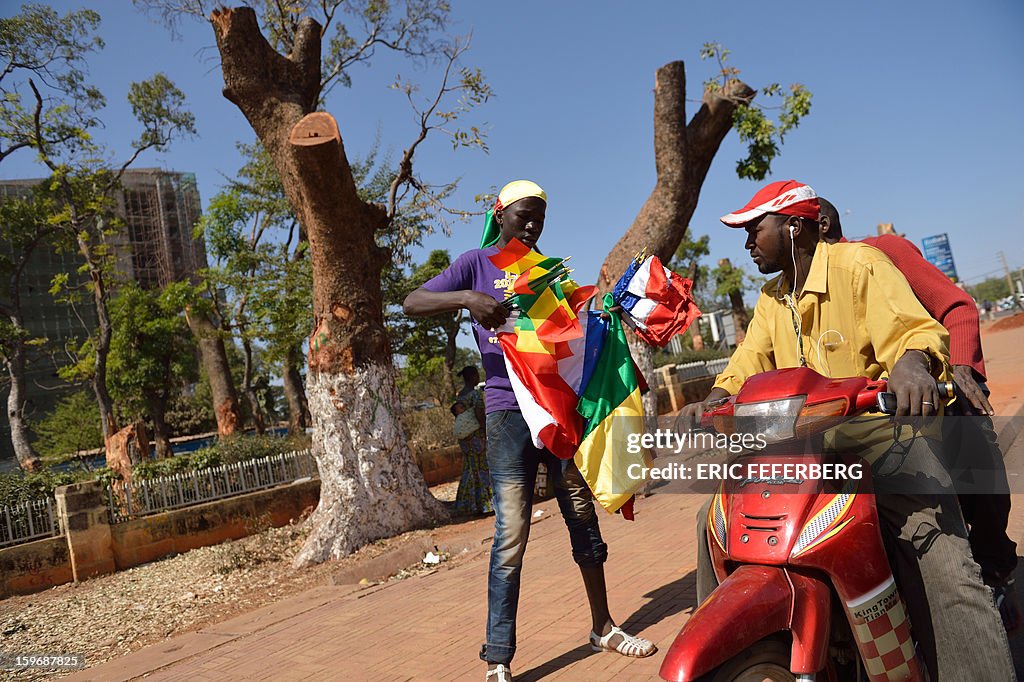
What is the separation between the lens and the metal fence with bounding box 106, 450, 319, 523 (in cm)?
913

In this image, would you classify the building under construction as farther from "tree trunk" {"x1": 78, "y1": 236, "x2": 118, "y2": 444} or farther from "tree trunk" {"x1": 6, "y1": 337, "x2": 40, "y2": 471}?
"tree trunk" {"x1": 78, "y1": 236, "x2": 118, "y2": 444}

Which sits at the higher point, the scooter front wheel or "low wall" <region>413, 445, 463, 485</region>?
the scooter front wheel

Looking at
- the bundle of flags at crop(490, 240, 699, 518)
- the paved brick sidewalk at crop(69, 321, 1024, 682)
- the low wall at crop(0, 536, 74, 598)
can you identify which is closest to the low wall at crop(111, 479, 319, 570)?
the low wall at crop(0, 536, 74, 598)

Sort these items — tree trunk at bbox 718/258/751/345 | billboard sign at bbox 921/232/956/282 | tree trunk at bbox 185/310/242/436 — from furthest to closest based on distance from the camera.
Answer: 1. billboard sign at bbox 921/232/956/282
2. tree trunk at bbox 718/258/751/345
3. tree trunk at bbox 185/310/242/436

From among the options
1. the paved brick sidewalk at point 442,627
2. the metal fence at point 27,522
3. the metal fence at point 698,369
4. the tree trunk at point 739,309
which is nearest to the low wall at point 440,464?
the metal fence at point 27,522

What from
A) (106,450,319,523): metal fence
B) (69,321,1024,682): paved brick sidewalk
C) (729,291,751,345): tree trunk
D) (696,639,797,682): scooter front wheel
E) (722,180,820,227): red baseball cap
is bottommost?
(69,321,1024,682): paved brick sidewalk

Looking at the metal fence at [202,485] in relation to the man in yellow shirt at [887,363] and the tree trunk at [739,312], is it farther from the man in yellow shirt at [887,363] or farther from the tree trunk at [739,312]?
the tree trunk at [739,312]

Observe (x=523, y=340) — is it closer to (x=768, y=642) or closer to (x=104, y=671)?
(x=768, y=642)

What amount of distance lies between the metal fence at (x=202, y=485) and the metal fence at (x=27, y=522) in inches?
24.9

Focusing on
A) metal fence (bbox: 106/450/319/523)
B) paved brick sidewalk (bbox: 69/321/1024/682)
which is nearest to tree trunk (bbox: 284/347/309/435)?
metal fence (bbox: 106/450/319/523)

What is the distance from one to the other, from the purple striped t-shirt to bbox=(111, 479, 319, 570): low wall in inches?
279

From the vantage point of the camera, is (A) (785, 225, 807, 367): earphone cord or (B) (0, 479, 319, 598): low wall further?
(B) (0, 479, 319, 598): low wall

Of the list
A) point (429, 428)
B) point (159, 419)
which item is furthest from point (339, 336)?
point (159, 419)
